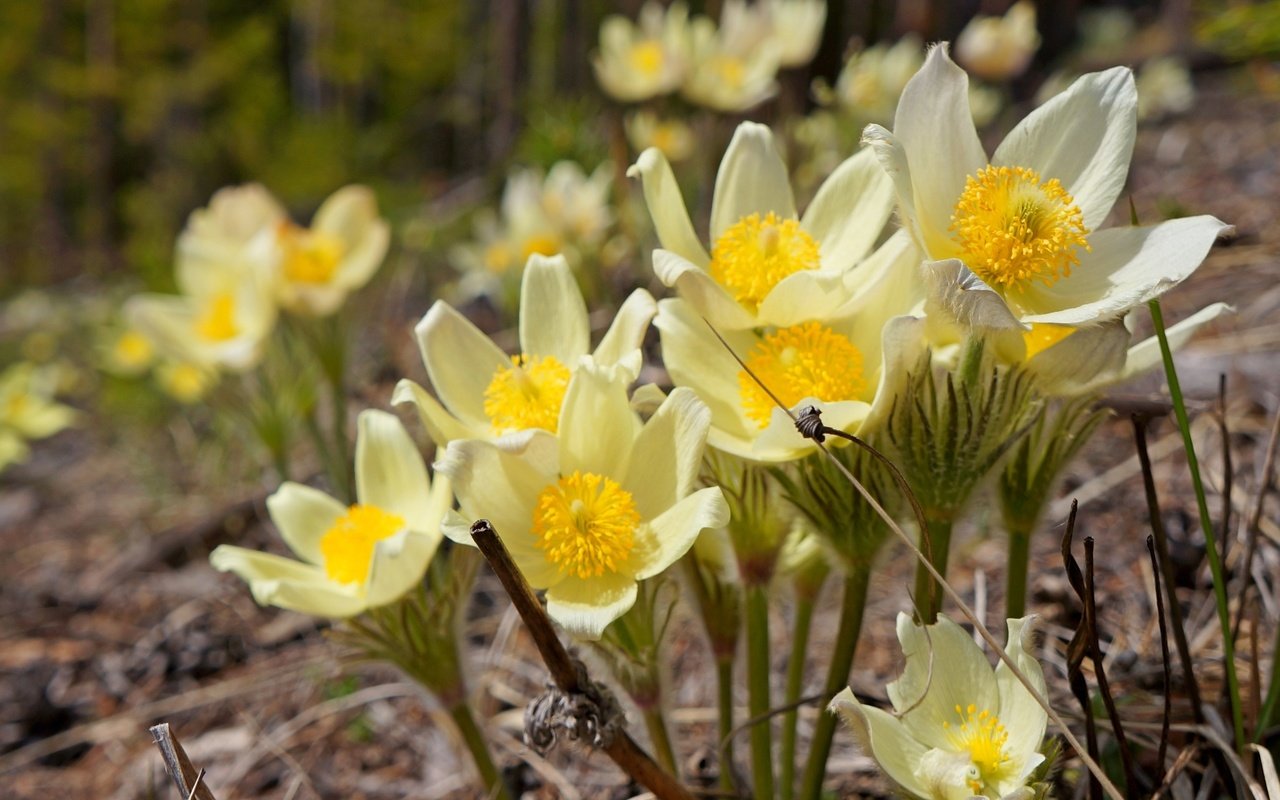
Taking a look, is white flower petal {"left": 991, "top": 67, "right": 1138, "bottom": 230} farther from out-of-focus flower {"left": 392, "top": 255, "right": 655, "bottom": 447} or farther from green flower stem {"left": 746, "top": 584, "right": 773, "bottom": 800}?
green flower stem {"left": 746, "top": 584, "right": 773, "bottom": 800}

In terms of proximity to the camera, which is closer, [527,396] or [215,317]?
[527,396]

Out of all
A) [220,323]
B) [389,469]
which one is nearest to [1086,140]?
[389,469]

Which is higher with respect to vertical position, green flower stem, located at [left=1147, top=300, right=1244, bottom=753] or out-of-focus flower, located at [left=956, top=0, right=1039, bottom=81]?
out-of-focus flower, located at [left=956, top=0, right=1039, bottom=81]

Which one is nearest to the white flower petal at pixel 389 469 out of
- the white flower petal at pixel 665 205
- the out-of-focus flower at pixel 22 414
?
the white flower petal at pixel 665 205

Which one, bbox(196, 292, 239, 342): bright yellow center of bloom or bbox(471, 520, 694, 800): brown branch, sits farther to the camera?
bbox(196, 292, 239, 342): bright yellow center of bloom

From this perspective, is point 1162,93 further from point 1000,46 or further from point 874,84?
point 874,84

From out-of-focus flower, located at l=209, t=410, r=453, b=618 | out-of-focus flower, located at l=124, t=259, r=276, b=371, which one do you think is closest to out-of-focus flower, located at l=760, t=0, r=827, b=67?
out-of-focus flower, located at l=124, t=259, r=276, b=371

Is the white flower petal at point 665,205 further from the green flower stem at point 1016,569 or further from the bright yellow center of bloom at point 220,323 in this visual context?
the bright yellow center of bloom at point 220,323
